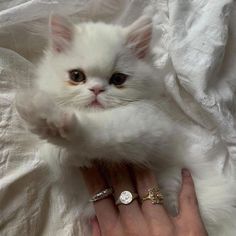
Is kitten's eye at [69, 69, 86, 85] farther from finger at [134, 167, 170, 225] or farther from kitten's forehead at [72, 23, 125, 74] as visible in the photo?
finger at [134, 167, 170, 225]

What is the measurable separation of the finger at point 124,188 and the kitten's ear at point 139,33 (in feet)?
1.19

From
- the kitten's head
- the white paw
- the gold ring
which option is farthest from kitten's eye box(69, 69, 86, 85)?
the gold ring

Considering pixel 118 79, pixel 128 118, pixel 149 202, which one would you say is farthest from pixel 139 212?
pixel 118 79

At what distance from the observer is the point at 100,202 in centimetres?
105

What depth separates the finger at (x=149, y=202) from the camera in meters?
1.00

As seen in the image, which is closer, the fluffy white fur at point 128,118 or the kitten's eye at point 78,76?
the fluffy white fur at point 128,118

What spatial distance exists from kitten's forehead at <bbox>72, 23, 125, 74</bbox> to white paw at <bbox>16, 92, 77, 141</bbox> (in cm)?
25

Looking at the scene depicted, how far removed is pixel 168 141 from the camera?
1067mm

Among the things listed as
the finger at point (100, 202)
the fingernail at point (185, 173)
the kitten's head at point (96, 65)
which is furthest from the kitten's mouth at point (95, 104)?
the fingernail at point (185, 173)

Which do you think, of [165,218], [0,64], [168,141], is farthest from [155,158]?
[0,64]

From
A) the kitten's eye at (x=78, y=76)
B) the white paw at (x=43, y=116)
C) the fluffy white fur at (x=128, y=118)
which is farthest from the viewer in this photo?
the kitten's eye at (x=78, y=76)

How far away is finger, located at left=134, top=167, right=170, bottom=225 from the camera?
1.00m

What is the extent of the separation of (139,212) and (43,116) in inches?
16.0

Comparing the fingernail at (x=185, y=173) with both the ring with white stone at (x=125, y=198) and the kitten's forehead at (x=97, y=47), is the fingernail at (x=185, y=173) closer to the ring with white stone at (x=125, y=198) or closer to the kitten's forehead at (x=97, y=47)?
the ring with white stone at (x=125, y=198)
